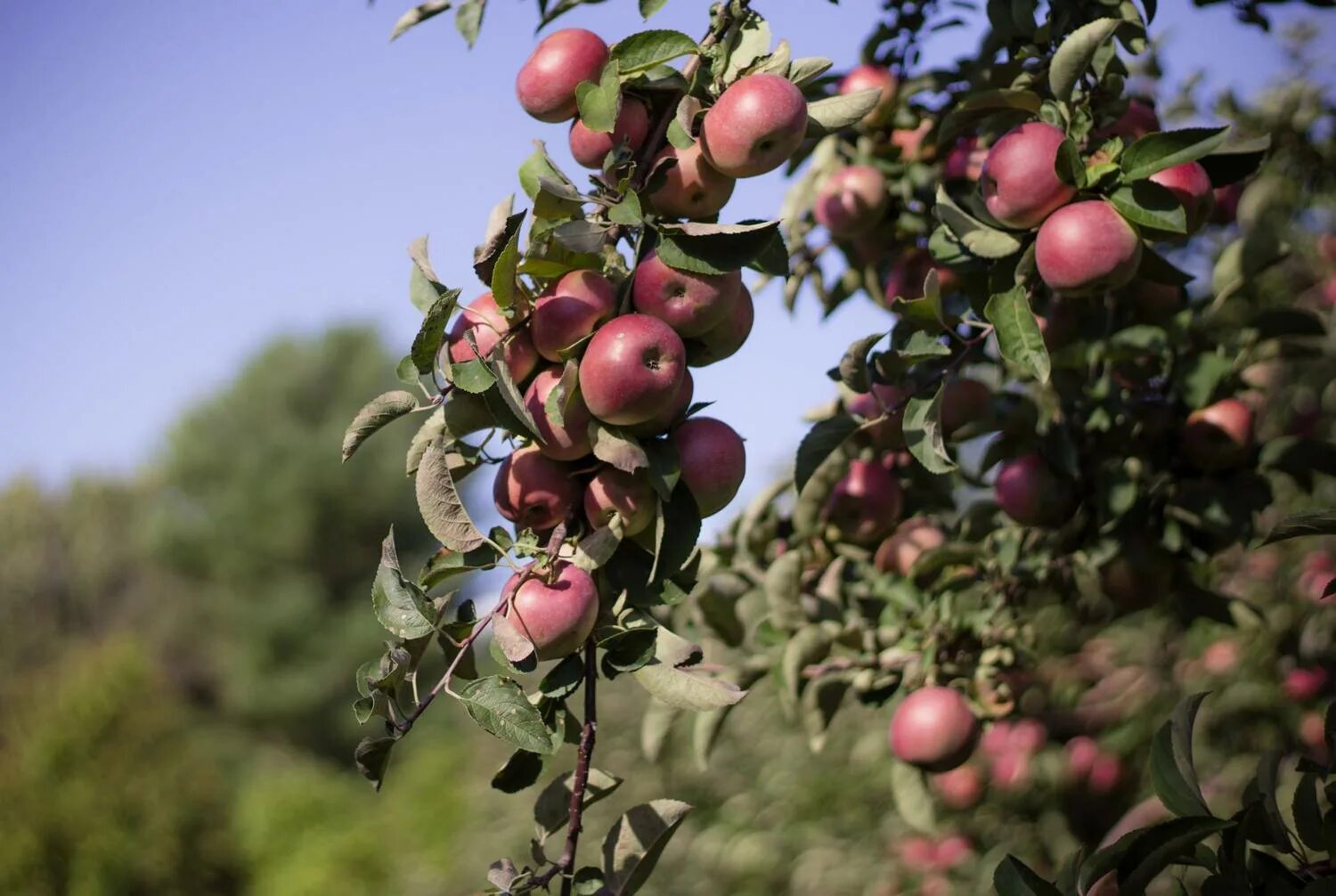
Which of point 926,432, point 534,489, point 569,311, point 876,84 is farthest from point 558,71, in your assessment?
point 876,84

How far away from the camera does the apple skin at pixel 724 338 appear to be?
2.45 ft

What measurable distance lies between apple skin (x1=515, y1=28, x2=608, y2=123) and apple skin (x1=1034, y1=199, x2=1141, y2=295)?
349 millimetres

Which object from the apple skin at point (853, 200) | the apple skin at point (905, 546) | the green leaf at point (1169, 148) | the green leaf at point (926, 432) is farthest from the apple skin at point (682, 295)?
the apple skin at point (905, 546)

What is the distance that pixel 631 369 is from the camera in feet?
2.13

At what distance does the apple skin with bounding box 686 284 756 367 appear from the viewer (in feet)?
2.45

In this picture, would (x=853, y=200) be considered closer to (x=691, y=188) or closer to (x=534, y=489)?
(x=691, y=188)

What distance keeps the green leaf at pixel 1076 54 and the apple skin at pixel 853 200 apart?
0.32m

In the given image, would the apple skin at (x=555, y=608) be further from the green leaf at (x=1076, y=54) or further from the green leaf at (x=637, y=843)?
the green leaf at (x=1076, y=54)

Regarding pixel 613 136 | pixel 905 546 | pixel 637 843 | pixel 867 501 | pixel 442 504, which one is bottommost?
pixel 905 546

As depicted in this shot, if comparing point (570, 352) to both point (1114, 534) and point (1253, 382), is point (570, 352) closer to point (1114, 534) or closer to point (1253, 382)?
point (1114, 534)

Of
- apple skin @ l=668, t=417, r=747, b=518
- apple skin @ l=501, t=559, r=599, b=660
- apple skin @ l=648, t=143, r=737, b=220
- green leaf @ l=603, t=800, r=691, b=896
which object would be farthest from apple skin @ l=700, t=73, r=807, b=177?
green leaf @ l=603, t=800, r=691, b=896

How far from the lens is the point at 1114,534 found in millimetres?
1218

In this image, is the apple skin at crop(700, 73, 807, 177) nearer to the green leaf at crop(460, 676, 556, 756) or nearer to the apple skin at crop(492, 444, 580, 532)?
the apple skin at crop(492, 444, 580, 532)

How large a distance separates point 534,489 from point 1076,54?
54cm
